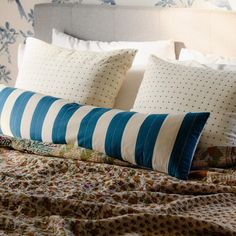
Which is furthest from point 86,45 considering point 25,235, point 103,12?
point 25,235

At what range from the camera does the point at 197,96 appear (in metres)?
1.73

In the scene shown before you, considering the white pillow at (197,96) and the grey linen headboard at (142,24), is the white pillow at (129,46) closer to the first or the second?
the grey linen headboard at (142,24)

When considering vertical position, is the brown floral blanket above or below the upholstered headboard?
below

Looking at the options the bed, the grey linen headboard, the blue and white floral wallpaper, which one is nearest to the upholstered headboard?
the grey linen headboard

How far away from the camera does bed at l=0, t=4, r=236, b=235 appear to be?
1.14 metres

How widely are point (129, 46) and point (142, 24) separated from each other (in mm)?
141

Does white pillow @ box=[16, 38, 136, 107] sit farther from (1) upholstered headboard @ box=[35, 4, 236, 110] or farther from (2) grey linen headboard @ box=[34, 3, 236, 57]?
(2) grey linen headboard @ box=[34, 3, 236, 57]

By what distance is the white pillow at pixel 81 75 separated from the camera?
2016 mm

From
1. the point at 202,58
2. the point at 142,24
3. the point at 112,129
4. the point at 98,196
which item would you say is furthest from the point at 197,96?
the point at 142,24

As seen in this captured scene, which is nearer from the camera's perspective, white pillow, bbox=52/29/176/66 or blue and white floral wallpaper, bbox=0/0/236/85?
white pillow, bbox=52/29/176/66

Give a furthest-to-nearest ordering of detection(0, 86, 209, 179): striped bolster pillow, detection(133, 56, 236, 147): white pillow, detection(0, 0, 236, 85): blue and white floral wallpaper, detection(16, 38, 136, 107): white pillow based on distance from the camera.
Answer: detection(0, 0, 236, 85): blue and white floral wallpaper, detection(16, 38, 136, 107): white pillow, detection(133, 56, 236, 147): white pillow, detection(0, 86, 209, 179): striped bolster pillow

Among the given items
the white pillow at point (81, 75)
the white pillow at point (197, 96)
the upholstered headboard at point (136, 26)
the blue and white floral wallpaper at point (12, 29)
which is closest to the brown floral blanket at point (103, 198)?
the white pillow at point (197, 96)

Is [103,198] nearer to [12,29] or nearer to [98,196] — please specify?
[98,196]

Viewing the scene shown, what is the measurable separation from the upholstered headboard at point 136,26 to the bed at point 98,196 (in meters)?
0.55
